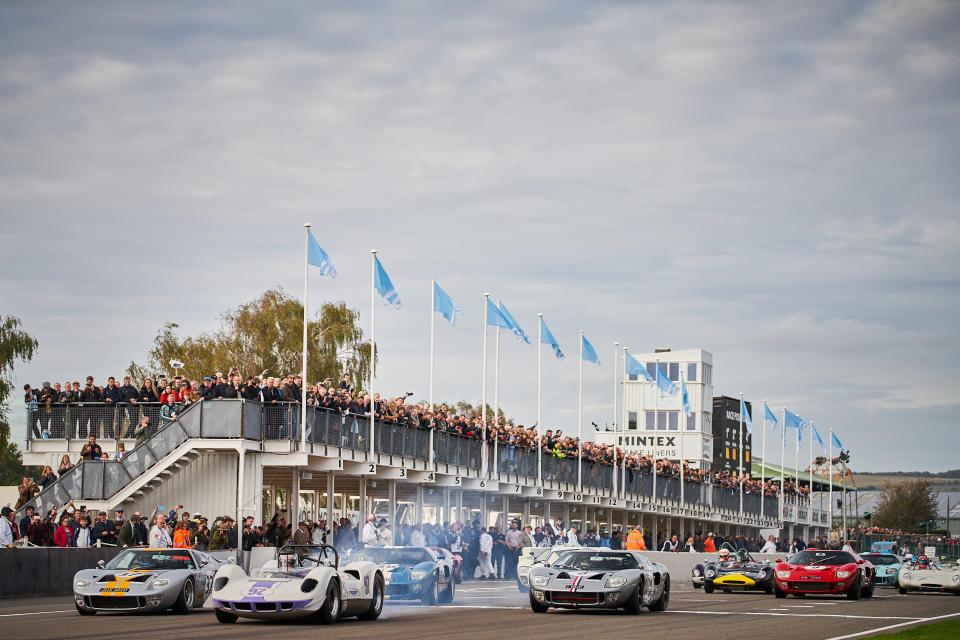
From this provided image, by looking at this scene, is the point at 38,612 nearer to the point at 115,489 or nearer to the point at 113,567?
the point at 113,567

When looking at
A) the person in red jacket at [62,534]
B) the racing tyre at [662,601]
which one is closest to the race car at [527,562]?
the racing tyre at [662,601]

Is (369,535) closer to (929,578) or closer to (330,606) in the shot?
(330,606)

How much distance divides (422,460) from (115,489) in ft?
37.1

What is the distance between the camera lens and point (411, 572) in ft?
84.3

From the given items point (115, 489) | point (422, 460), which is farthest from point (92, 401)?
point (422, 460)

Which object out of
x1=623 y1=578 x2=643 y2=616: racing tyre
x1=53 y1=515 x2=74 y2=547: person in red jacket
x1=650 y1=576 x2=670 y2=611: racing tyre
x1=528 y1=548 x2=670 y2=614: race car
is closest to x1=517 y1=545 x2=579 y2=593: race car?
x1=650 y1=576 x2=670 y2=611: racing tyre

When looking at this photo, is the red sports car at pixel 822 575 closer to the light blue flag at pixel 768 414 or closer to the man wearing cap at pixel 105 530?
the man wearing cap at pixel 105 530

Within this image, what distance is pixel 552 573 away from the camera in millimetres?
23734

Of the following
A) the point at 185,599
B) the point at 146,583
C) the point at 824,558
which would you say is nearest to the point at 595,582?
the point at 185,599

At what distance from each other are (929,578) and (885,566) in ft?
15.9

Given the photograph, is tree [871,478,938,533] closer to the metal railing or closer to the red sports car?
the metal railing

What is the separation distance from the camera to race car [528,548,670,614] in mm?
23188

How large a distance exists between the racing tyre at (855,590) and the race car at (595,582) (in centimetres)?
888

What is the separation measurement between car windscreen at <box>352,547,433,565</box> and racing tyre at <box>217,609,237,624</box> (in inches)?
246
